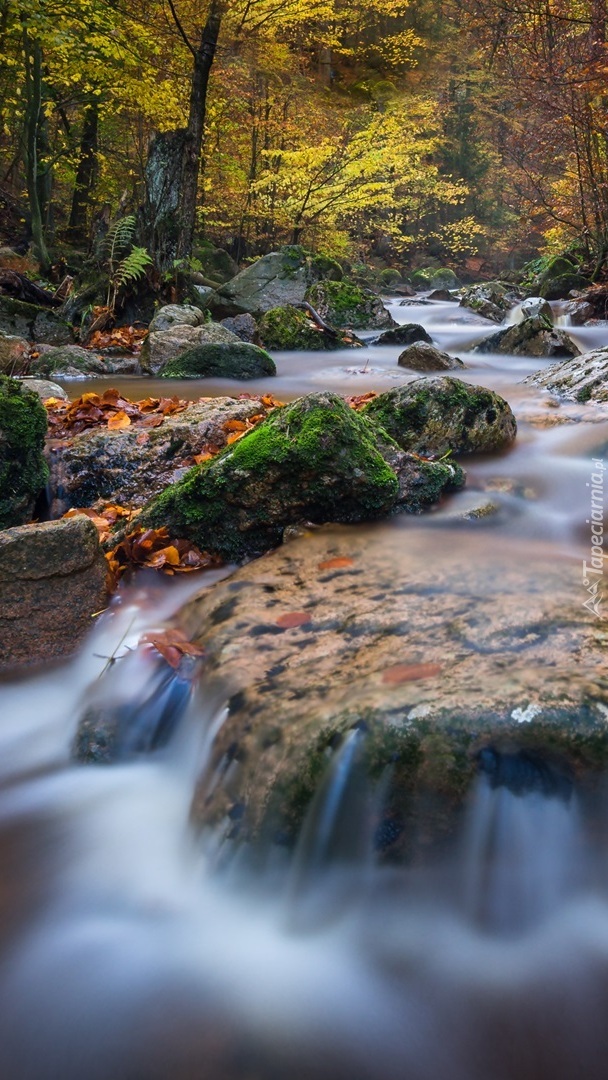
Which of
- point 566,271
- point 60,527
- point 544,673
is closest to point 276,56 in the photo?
point 566,271

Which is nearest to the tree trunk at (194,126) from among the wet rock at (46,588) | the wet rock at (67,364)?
the wet rock at (67,364)

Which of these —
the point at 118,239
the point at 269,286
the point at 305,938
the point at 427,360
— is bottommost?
the point at 305,938

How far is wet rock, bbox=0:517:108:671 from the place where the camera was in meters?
2.69

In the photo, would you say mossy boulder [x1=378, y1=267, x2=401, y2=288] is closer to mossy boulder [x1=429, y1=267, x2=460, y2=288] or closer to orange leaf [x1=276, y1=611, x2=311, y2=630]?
mossy boulder [x1=429, y1=267, x2=460, y2=288]

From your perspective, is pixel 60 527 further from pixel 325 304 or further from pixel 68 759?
pixel 325 304

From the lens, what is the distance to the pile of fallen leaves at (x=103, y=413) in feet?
14.8

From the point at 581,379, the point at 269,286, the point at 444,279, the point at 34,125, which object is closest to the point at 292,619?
the point at 581,379

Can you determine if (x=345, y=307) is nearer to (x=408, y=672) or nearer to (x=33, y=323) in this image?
(x=33, y=323)

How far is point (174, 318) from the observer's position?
9.15m

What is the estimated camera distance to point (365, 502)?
3.41m

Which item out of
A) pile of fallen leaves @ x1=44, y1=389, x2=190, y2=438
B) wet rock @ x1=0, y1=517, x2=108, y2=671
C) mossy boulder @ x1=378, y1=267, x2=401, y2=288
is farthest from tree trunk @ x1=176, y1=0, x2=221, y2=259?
mossy boulder @ x1=378, y1=267, x2=401, y2=288

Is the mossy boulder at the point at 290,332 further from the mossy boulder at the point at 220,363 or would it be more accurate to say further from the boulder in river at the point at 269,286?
the mossy boulder at the point at 220,363

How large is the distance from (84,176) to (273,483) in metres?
16.8

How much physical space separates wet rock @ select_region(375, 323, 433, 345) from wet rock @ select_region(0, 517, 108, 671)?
9402 mm
